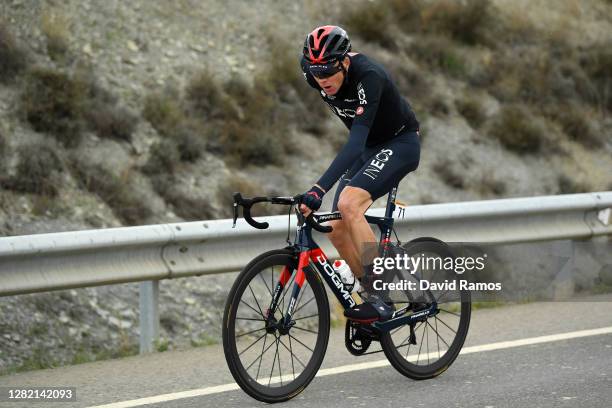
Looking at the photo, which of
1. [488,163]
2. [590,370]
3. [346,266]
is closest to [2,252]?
[346,266]

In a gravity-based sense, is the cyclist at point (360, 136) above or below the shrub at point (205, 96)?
below

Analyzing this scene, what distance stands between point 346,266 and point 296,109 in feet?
28.7

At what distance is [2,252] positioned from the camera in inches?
279

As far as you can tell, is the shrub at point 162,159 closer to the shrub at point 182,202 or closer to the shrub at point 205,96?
the shrub at point 182,202

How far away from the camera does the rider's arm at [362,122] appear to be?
598 centimetres

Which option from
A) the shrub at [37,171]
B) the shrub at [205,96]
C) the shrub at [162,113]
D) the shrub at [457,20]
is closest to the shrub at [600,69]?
the shrub at [457,20]

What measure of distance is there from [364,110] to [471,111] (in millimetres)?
10503

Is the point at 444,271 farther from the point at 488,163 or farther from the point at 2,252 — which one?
the point at 488,163

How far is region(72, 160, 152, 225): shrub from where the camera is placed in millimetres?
11672

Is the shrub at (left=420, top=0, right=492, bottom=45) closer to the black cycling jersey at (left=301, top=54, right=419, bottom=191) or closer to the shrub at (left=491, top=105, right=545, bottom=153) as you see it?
the shrub at (left=491, top=105, right=545, bottom=153)

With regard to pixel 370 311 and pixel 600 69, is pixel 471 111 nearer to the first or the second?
pixel 600 69

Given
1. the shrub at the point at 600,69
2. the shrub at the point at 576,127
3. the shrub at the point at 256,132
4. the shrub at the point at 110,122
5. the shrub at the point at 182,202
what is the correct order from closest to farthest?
the shrub at the point at 182,202 → the shrub at the point at 110,122 → the shrub at the point at 256,132 → the shrub at the point at 576,127 → the shrub at the point at 600,69

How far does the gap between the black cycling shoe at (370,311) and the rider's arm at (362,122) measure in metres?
0.81

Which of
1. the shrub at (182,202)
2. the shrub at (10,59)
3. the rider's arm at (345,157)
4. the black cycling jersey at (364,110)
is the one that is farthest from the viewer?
the shrub at (10,59)
